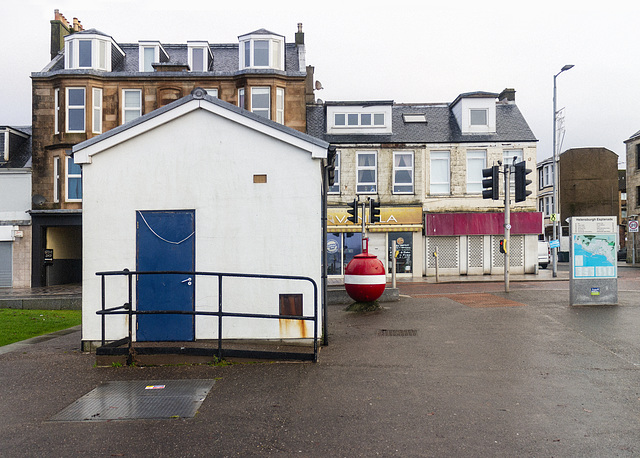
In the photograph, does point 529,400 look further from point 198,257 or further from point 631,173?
point 631,173

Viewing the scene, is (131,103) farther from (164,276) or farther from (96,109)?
(164,276)

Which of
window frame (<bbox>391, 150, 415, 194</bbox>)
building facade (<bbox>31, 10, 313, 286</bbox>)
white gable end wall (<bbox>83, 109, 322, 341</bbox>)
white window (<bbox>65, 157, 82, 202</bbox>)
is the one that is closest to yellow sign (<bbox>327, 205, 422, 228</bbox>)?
window frame (<bbox>391, 150, 415, 194</bbox>)

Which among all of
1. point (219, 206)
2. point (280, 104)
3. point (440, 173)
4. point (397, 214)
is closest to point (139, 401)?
point (219, 206)

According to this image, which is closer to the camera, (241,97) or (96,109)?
(96,109)

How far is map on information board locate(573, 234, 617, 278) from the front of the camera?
44.5ft

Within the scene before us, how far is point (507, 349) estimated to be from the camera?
853 centimetres

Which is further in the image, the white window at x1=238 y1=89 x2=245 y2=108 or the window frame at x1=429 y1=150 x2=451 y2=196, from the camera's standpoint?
the window frame at x1=429 y1=150 x2=451 y2=196

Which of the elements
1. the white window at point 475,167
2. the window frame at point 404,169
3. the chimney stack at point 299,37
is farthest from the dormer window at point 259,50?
the white window at point 475,167

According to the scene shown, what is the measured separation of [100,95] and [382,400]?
2659 centimetres

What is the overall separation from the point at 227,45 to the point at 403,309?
76.8ft

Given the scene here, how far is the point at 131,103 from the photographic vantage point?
28203 millimetres

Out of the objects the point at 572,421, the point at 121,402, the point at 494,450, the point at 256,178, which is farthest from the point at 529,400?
the point at 256,178

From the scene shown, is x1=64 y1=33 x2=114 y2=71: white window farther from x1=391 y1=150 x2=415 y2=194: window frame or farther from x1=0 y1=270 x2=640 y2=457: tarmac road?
x1=0 y1=270 x2=640 y2=457: tarmac road

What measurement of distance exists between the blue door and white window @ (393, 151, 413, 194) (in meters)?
22.0
